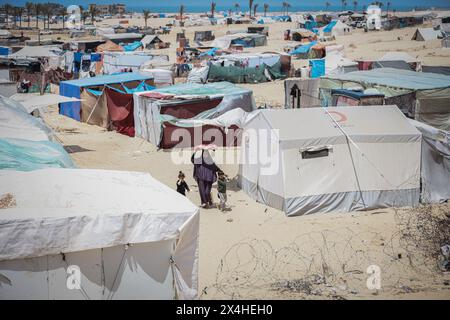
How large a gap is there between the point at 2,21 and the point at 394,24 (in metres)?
88.9

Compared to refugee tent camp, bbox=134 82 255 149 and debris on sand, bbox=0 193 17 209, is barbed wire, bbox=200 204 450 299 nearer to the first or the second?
debris on sand, bbox=0 193 17 209

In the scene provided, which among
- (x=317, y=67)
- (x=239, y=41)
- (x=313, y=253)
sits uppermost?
(x=239, y=41)

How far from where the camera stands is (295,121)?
1159 cm

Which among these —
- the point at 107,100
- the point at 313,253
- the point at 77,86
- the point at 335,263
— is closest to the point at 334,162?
the point at 313,253

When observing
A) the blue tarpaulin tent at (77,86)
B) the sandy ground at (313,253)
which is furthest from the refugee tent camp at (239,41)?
the sandy ground at (313,253)

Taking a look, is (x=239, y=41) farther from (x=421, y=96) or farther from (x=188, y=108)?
(x=421, y=96)

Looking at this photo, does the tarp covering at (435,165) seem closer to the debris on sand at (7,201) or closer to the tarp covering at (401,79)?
the tarp covering at (401,79)

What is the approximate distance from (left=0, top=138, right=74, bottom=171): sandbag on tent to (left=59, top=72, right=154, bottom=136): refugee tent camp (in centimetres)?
775

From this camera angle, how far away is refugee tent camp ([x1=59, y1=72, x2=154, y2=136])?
1897 centimetres

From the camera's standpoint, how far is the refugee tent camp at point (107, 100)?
19.0 m

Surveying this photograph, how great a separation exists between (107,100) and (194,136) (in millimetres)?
4912

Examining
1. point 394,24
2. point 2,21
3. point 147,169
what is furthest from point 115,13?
point 147,169

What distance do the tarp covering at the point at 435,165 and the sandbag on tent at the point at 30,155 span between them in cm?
758

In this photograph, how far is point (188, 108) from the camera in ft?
55.8
